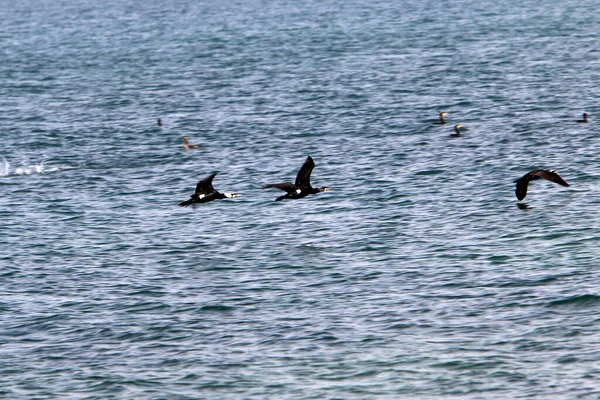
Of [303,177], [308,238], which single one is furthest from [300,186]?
[308,238]

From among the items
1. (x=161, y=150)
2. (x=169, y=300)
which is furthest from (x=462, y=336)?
(x=161, y=150)

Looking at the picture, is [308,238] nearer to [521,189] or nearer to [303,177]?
[303,177]

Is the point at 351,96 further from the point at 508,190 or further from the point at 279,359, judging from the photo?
the point at 279,359

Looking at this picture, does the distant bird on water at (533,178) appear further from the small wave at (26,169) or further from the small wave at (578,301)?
the small wave at (26,169)

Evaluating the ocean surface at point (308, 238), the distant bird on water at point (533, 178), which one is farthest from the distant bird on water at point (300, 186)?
the distant bird on water at point (533, 178)

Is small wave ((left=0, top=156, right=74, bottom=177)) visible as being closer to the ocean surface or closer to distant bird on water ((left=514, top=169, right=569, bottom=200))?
the ocean surface

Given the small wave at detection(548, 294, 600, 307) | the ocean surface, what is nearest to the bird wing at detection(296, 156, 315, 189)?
the ocean surface

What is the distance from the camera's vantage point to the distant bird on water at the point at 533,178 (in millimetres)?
41031

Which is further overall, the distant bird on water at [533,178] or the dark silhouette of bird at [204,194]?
the distant bird on water at [533,178]

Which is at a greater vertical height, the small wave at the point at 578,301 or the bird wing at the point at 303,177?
the bird wing at the point at 303,177

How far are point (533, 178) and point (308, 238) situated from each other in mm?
8370

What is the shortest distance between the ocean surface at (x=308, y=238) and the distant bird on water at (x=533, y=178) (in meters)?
0.93

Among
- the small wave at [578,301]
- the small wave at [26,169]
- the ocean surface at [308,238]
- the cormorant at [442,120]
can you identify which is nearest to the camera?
the ocean surface at [308,238]

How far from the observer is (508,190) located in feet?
152
